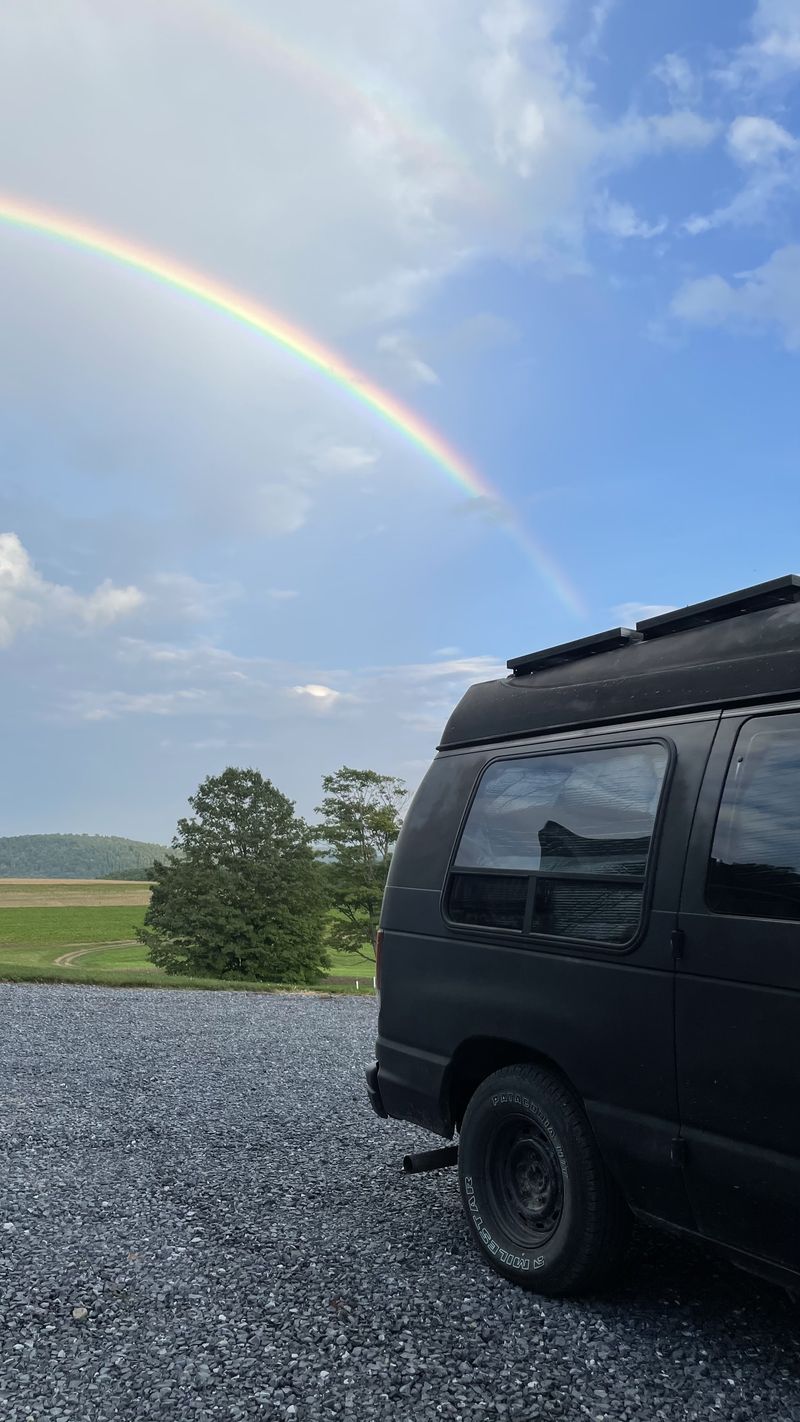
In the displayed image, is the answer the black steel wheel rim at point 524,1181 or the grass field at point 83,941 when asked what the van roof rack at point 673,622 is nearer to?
the black steel wheel rim at point 524,1181

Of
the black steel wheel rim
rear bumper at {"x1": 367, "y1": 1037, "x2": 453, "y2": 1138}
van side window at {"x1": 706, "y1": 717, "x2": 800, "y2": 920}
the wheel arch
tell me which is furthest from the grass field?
van side window at {"x1": 706, "y1": 717, "x2": 800, "y2": 920}

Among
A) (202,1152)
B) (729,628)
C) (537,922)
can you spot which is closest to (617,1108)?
(537,922)

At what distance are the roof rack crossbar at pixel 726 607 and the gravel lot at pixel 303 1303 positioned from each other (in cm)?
285

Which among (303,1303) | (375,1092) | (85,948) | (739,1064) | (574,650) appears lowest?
(85,948)

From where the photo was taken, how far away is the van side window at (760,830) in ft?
10.4

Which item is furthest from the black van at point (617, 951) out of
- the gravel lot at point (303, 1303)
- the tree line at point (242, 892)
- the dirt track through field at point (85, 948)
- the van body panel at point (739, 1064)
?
the dirt track through field at point (85, 948)

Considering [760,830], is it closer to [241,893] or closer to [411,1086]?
[411,1086]

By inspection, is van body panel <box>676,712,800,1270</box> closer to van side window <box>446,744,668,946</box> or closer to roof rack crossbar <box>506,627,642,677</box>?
van side window <box>446,744,668,946</box>

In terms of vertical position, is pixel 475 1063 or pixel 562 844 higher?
pixel 562 844

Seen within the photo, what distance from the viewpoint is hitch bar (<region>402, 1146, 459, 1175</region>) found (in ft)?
15.5

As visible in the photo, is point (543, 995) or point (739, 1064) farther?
point (543, 995)

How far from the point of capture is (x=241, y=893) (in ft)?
112

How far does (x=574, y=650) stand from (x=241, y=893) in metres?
31.2

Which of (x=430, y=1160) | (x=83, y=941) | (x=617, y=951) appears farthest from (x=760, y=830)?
(x=83, y=941)
